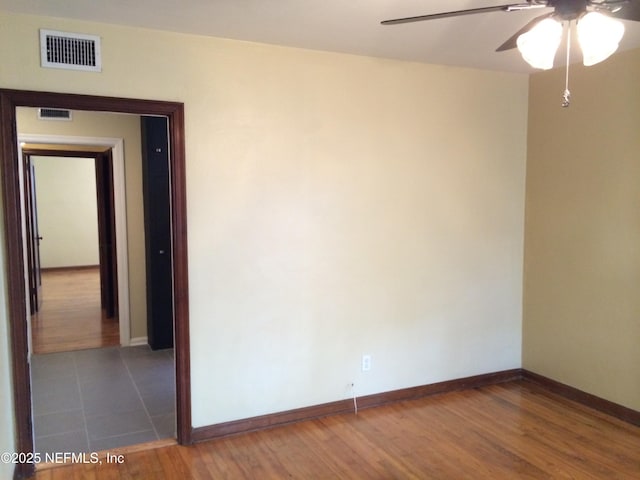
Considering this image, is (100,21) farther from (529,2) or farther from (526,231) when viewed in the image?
(526,231)

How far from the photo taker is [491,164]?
3.97 metres

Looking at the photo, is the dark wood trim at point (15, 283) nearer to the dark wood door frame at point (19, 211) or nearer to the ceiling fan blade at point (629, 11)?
the dark wood door frame at point (19, 211)

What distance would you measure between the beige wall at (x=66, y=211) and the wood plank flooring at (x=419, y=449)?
27.5 feet

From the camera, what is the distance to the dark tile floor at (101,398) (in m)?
3.20

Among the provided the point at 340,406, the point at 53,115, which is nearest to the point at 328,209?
the point at 340,406

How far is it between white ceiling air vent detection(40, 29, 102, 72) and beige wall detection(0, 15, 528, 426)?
44mm

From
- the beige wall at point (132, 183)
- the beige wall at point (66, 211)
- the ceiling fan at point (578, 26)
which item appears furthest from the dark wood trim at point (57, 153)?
the ceiling fan at point (578, 26)

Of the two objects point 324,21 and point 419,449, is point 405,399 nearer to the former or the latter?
point 419,449

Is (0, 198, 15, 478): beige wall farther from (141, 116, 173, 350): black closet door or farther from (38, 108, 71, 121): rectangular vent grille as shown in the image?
(38, 108, 71, 121): rectangular vent grille

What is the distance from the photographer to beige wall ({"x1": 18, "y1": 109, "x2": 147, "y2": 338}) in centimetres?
490

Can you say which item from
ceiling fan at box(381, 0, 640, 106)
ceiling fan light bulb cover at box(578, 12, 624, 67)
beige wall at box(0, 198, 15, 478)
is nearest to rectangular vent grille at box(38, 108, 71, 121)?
beige wall at box(0, 198, 15, 478)

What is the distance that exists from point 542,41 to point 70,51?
7.60ft

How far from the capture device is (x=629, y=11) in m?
Result: 1.96

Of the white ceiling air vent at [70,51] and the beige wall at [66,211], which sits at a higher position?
the white ceiling air vent at [70,51]
